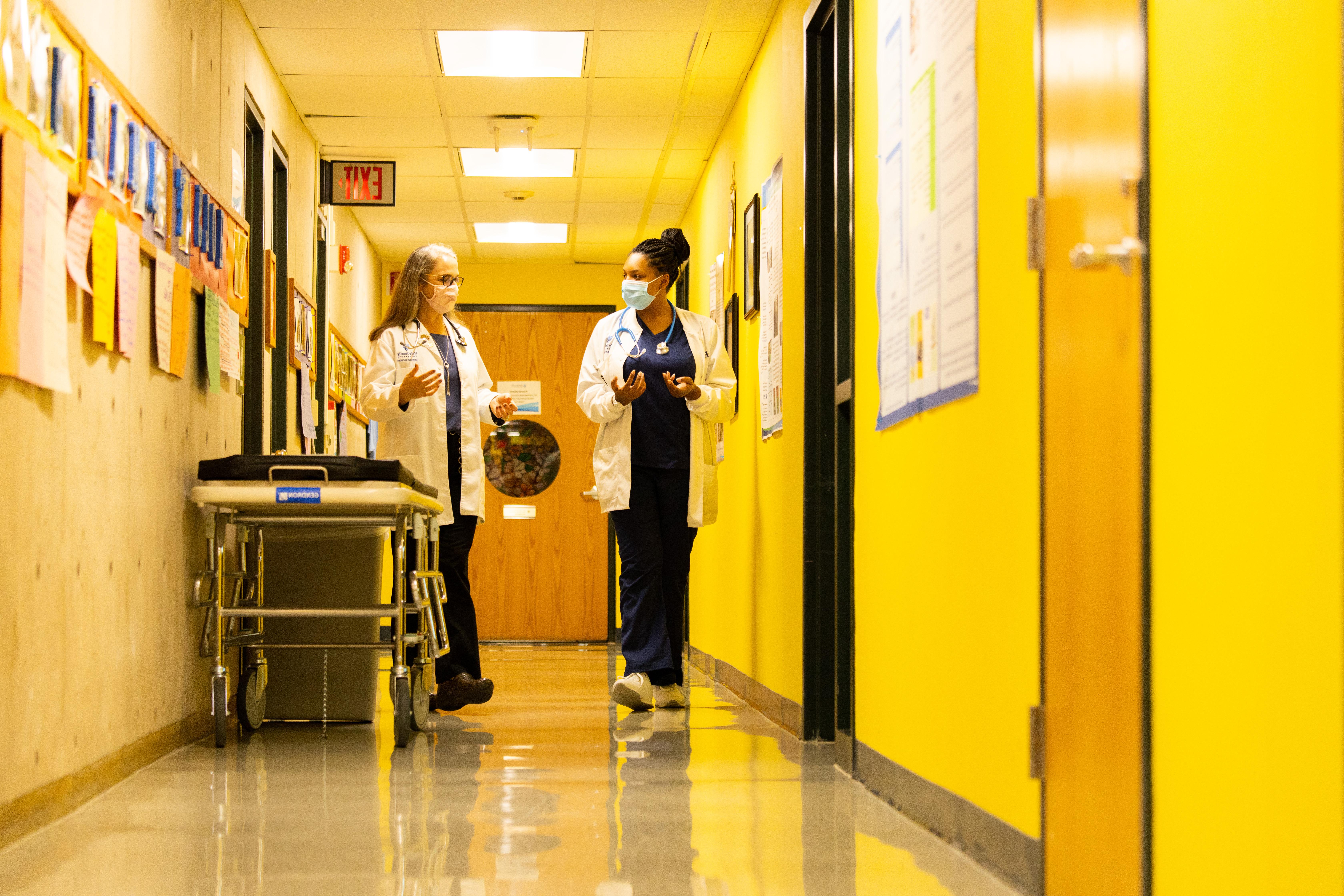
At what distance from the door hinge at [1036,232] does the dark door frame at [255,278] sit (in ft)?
A: 10.4

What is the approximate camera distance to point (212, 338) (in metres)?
3.82

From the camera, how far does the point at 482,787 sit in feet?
9.51

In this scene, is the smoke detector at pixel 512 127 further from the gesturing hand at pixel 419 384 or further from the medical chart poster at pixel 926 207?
the medical chart poster at pixel 926 207

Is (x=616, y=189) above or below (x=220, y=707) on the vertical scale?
above

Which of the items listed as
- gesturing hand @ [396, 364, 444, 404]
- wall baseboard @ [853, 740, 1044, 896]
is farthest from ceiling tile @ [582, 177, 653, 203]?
wall baseboard @ [853, 740, 1044, 896]

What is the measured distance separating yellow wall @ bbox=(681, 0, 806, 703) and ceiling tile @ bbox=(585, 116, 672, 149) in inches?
11.2

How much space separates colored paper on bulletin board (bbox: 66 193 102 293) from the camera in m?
2.65

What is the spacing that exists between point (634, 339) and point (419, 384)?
0.85 metres

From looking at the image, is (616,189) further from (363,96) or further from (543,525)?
(543,525)

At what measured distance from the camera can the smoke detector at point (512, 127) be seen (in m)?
5.72

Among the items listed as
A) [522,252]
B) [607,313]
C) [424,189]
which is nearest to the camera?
[424,189]

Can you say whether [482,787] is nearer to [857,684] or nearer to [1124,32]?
[857,684]

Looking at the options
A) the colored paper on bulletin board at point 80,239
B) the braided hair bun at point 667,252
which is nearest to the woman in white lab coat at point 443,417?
the braided hair bun at point 667,252

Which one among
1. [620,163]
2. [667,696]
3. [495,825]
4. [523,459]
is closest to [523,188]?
[620,163]
